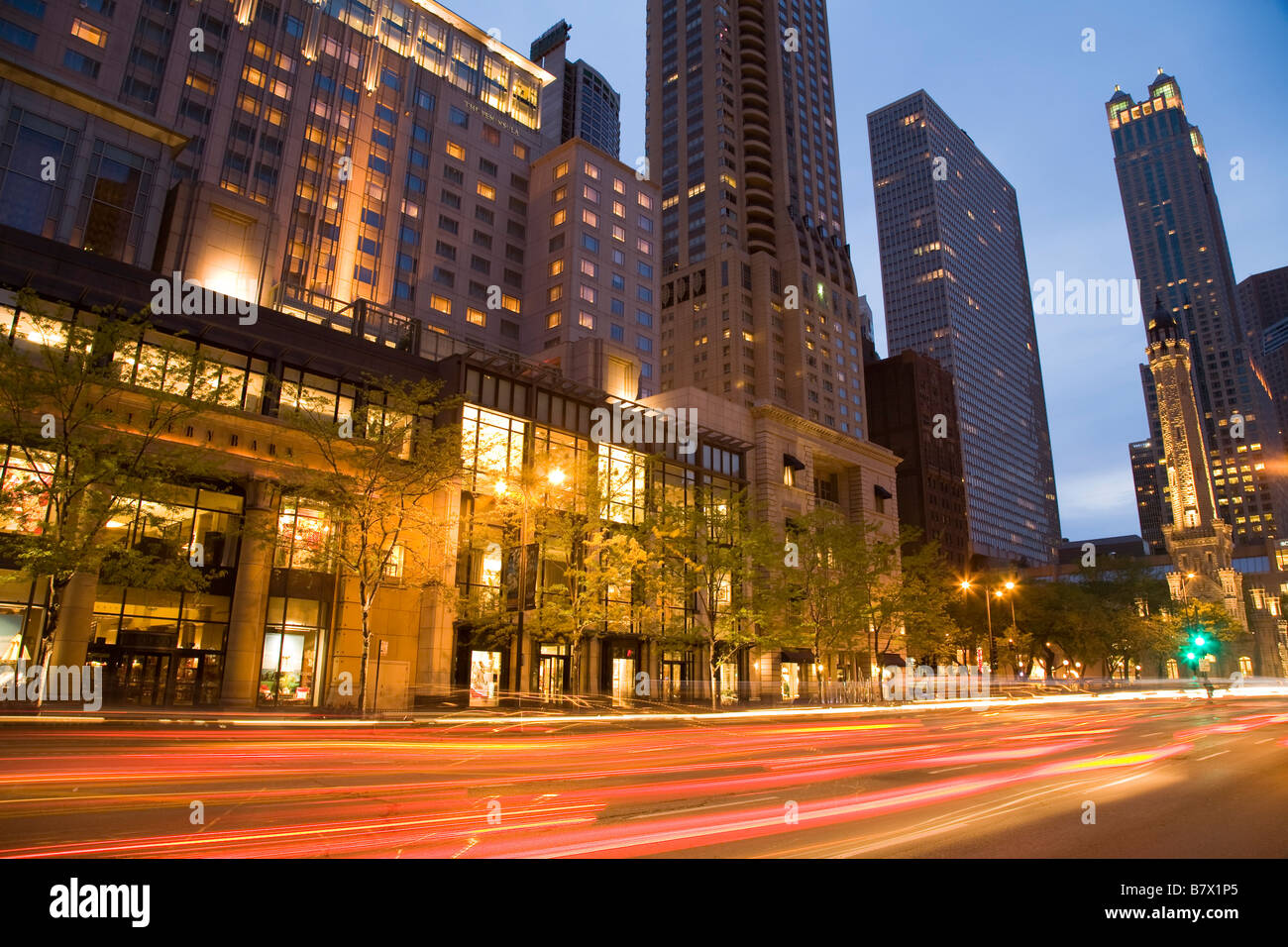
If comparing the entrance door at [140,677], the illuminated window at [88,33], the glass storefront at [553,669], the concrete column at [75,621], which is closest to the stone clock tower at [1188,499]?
the glass storefront at [553,669]

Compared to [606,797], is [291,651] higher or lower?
higher

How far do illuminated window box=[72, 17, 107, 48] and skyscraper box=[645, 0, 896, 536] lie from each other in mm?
79338

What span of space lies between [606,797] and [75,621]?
29.7 m

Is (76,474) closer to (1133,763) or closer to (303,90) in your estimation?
(1133,763)

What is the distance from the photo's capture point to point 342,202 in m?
74.9

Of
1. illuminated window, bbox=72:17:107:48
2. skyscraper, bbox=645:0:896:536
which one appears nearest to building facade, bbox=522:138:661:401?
skyscraper, bbox=645:0:896:536

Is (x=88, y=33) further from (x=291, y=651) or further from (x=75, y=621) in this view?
(x=291, y=651)

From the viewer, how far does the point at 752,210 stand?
144 m

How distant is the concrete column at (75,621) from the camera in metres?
30.3

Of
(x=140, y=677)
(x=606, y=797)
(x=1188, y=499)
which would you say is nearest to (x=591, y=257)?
(x=140, y=677)

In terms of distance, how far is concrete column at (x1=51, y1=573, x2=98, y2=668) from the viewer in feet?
99.6

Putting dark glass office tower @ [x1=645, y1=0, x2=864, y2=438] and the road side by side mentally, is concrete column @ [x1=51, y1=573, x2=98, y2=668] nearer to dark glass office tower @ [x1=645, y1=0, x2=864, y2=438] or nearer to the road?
the road

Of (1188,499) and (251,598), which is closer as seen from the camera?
(251,598)
